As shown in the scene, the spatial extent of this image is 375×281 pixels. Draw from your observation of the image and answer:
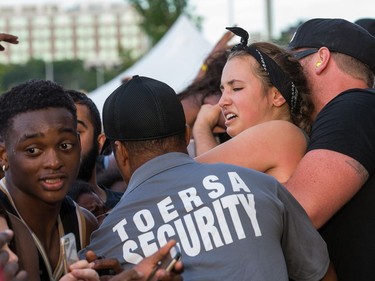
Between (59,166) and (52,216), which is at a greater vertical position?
(59,166)

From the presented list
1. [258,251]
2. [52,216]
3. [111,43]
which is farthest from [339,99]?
[111,43]

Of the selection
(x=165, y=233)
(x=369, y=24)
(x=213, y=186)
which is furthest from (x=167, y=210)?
(x=369, y=24)

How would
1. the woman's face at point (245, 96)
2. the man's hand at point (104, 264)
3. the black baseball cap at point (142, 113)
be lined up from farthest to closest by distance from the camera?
the woman's face at point (245, 96), the black baseball cap at point (142, 113), the man's hand at point (104, 264)

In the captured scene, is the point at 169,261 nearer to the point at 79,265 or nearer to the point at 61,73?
the point at 79,265

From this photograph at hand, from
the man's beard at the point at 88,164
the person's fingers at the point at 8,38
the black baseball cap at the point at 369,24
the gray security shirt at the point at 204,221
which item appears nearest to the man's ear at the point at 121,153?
the gray security shirt at the point at 204,221

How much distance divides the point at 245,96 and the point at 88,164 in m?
1.81

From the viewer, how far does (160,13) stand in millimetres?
32531

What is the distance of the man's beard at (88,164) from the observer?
18.2 ft

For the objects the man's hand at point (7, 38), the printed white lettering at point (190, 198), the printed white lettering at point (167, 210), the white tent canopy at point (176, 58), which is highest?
the man's hand at point (7, 38)

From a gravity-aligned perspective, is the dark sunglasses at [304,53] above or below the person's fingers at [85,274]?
above

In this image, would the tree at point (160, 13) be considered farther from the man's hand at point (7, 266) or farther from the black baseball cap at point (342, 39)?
the man's hand at point (7, 266)

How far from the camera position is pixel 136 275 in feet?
9.82

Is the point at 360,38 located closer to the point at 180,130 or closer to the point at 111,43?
the point at 180,130

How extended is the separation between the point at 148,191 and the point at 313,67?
1361 millimetres
